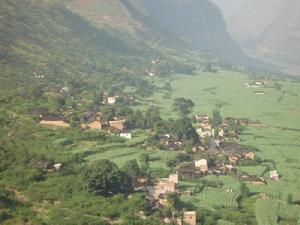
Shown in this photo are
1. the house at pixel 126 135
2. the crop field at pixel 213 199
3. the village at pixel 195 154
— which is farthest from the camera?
the house at pixel 126 135

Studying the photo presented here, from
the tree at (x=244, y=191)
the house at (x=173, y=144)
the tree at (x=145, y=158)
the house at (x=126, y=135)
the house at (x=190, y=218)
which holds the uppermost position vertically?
the house at (x=126, y=135)

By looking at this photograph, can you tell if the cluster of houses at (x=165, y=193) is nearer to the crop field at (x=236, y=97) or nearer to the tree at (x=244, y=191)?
the tree at (x=244, y=191)

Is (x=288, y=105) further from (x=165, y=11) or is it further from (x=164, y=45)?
(x=165, y=11)

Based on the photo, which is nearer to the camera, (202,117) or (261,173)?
(261,173)

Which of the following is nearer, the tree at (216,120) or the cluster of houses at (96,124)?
the cluster of houses at (96,124)

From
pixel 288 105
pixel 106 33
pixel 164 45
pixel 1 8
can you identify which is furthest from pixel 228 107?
pixel 164 45

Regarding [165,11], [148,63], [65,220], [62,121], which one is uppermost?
[165,11]

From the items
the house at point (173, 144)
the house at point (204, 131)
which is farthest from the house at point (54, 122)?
the house at point (204, 131)

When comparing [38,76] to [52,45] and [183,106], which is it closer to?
[183,106]

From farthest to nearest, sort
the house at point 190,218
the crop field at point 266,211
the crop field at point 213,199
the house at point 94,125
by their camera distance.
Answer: the house at point 94,125, the crop field at point 213,199, the crop field at point 266,211, the house at point 190,218
